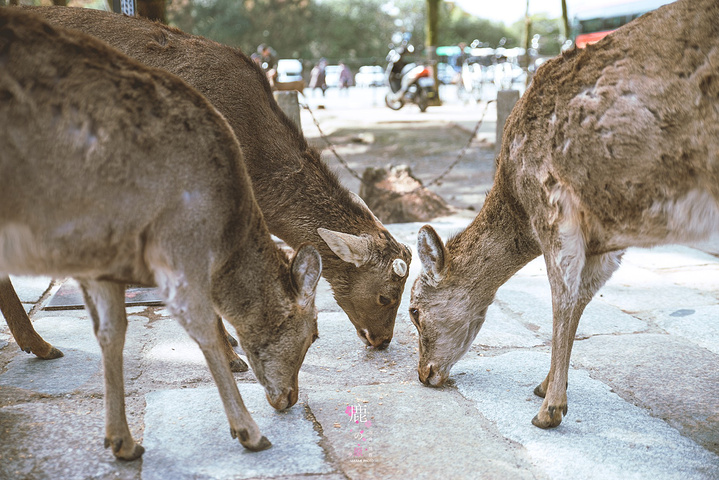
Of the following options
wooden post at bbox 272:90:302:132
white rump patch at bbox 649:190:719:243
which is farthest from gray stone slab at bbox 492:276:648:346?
wooden post at bbox 272:90:302:132

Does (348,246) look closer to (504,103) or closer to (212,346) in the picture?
(212,346)

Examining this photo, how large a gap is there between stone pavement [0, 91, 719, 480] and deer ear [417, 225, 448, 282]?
672 mm

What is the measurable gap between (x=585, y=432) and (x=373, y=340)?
157 cm

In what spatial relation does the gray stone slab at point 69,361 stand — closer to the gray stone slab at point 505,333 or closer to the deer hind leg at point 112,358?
the deer hind leg at point 112,358

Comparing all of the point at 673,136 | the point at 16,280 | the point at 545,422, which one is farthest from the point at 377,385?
the point at 16,280

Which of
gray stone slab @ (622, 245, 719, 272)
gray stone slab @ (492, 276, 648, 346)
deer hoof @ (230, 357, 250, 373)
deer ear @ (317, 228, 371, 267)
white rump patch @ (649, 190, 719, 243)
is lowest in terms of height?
gray stone slab @ (492, 276, 648, 346)

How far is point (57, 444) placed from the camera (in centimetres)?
327

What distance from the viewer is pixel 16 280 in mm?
5914

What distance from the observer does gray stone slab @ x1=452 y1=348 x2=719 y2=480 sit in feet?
10.5

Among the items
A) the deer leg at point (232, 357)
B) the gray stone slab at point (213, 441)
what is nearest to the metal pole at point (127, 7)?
the deer leg at point (232, 357)

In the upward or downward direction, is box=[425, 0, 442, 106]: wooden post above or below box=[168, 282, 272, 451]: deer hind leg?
above

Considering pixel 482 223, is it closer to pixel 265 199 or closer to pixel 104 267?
pixel 265 199

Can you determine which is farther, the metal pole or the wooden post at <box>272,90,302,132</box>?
the wooden post at <box>272,90,302,132</box>

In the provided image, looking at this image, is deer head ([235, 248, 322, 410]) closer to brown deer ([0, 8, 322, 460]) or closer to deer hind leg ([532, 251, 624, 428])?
brown deer ([0, 8, 322, 460])
